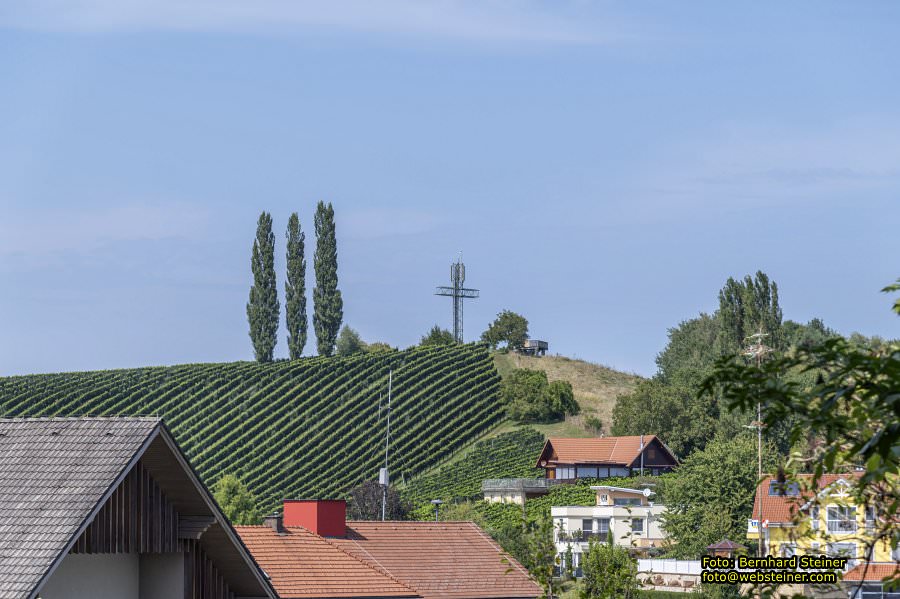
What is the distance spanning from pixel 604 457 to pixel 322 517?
7170 centimetres

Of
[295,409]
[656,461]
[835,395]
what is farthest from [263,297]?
[835,395]

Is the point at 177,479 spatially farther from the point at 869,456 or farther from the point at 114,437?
the point at 869,456

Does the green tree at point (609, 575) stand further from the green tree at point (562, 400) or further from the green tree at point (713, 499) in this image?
the green tree at point (562, 400)

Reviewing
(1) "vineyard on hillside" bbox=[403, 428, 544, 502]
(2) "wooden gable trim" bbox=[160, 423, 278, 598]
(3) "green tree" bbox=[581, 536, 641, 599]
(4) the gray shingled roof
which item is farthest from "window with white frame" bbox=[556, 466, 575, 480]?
(4) the gray shingled roof

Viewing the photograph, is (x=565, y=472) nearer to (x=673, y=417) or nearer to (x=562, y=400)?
(x=673, y=417)

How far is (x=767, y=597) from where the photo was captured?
7.93 metres

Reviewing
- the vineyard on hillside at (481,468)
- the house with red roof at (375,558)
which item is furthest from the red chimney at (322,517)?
the vineyard on hillside at (481,468)

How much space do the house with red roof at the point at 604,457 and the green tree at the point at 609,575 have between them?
81.4 m

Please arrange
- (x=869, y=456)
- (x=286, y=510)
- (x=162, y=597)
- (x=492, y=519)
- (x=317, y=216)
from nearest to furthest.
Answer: (x=869, y=456) < (x=162, y=597) < (x=286, y=510) < (x=492, y=519) < (x=317, y=216)

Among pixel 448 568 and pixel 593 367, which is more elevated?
pixel 593 367

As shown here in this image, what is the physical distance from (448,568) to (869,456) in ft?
104

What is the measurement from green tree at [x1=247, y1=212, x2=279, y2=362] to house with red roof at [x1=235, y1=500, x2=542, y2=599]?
9092 cm

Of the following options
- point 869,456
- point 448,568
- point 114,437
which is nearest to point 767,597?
point 869,456

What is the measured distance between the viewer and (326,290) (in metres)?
135
